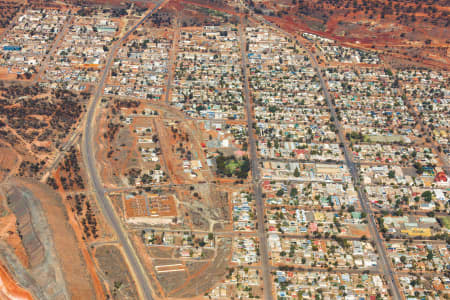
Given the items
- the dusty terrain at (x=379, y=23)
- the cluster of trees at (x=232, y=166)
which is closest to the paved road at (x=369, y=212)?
the cluster of trees at (x=232, y=166)

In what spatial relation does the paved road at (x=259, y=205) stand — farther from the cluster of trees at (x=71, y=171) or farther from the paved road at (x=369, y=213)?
the cluster of trees at (x=71, y=171)

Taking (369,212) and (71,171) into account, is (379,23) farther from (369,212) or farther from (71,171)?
(71,171)

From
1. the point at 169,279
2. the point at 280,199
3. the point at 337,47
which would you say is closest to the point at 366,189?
the point at 280,199

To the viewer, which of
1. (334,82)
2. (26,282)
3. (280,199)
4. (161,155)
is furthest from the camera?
(334,82)

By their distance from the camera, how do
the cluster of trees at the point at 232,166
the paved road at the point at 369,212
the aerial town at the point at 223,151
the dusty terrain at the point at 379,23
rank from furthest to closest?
the dusty terrain at the point at 379,23 < the cluster of trees at the point at 232,166 < the paved road at the point at 369,212 < the aerial town at the point at 223,151

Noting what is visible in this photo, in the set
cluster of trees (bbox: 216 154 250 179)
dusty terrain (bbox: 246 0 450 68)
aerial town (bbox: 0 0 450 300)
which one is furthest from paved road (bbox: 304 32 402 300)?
dusty terrain (bbox: 246 0 450 68)

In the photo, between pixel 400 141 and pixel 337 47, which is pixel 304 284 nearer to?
A: pixel 400 141

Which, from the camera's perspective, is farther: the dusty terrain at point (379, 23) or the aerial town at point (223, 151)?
the dusty terrain at point (379, 23)

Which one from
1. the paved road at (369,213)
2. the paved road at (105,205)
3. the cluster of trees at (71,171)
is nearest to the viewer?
the paved road at (105,205)

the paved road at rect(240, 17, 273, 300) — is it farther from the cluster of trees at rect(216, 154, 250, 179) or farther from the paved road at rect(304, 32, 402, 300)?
the paved road at rect(304, 32, 402, 300)
